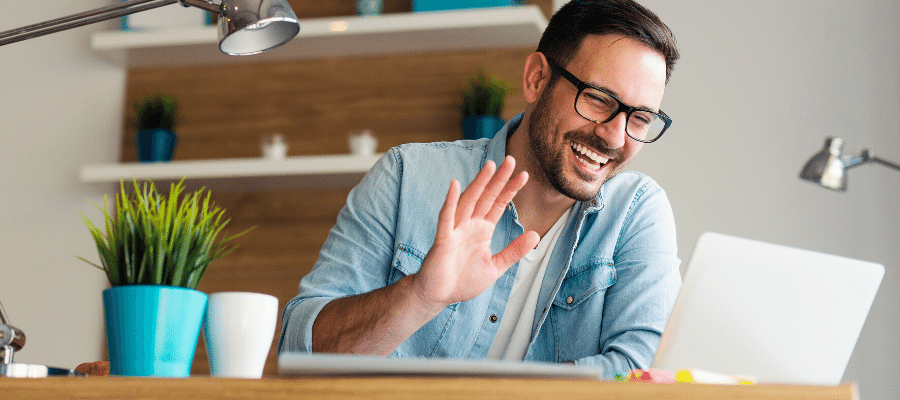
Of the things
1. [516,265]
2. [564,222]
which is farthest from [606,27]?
[516,265]

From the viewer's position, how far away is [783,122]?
2.71 metres

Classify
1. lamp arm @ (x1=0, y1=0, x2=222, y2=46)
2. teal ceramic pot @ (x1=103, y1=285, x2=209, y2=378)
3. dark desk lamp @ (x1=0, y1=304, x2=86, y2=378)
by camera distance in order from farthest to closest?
lamp arm @ (x1=0, y1=0, x2=222, y2=46)
teal ceramic pot @ (x1=103, y1=285, x2=209, y2=378)
dark desk lamp @ (x1=0, y1=304, x2=86, y2=378)

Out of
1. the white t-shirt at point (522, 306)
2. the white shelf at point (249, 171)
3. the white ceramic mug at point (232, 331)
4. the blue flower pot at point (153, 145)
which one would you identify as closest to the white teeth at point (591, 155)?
the white t-shirt at point (522, 306)

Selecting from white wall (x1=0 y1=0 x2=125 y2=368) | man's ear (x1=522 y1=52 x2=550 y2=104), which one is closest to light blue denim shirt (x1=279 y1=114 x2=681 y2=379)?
man's ear (x1=522 y1=52 x2=550 y2=104)

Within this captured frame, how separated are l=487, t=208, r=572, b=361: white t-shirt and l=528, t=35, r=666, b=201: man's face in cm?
14

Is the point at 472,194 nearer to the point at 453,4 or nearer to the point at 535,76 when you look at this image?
the point at 535,76

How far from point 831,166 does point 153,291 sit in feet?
6.75

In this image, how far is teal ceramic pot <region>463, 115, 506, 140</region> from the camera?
2.62m

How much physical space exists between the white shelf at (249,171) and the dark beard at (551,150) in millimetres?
1029

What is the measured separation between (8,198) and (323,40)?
1.18 metres

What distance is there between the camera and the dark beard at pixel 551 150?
157 cm

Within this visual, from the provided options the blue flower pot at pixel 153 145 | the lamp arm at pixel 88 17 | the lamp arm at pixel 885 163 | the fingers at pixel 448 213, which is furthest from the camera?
the blue flower pot at pixel 153 145

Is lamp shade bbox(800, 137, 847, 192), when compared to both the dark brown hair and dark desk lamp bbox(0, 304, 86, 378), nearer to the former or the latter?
the dark brown hair

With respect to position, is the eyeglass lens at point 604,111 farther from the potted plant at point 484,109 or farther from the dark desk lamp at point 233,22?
the potted plant at point 484,109
